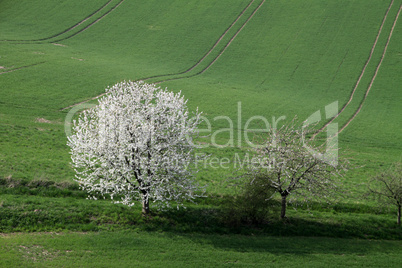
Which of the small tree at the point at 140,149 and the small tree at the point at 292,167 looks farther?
the small tree at the point at 292,167

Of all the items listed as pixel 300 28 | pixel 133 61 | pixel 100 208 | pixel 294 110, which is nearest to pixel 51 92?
pixel 133 61

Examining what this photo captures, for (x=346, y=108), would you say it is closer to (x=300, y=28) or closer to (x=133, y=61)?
(x=300, y=28)

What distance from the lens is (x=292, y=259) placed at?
25062 millimetres

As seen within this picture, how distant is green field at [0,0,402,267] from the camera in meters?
25.5

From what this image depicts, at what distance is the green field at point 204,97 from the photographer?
25453 mm

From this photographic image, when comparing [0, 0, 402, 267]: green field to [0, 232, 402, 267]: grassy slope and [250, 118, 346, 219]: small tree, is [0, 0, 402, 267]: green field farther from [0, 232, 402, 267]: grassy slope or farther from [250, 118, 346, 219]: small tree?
[250, 118, 346, 219]: small tree

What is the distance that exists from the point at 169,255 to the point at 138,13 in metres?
74.4

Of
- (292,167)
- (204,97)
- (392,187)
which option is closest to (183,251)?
(292,167)

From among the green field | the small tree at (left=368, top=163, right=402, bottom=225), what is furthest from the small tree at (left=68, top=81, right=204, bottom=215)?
the small tree at (left=368, top=163, right=402, bottom=225)

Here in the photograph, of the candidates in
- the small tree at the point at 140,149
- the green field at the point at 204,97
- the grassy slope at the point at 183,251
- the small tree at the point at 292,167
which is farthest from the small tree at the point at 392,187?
the small tree at the point at 140,149

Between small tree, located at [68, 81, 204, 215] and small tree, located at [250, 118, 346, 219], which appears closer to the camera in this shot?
small tree, located at [68, 81, 204, 215]

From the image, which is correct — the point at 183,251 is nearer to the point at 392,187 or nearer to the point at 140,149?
the point at 140,149

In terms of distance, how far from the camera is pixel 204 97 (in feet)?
193

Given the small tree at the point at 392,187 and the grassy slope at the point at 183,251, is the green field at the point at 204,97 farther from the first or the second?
the small tree at the point at 392,187
